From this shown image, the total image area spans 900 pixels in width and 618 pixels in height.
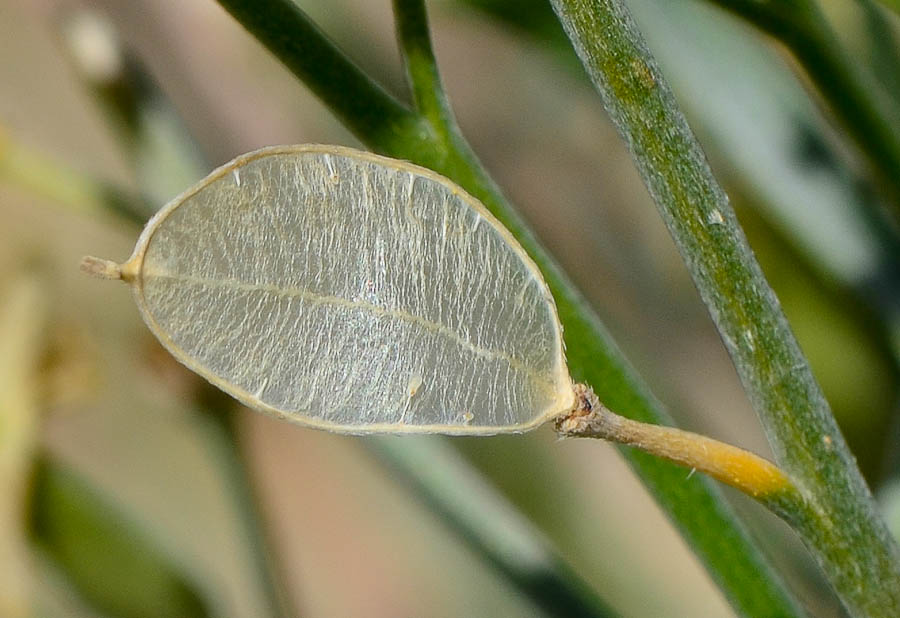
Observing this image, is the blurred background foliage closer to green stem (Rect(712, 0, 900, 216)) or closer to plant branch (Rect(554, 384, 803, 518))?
green stem (Rect(712, 0, 900, 216))

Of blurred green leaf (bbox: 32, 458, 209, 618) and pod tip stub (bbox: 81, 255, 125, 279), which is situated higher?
blurred green leaf (bbox: 32, 458, 209, 618)

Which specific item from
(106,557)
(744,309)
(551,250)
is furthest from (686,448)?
(551,250)

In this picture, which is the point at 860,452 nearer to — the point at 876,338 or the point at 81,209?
the point at 876,338

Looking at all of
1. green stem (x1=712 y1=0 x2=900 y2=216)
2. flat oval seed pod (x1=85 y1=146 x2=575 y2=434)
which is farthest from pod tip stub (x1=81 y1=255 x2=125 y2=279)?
green stem (x1=712 y1=0 x2=900 y2=216)

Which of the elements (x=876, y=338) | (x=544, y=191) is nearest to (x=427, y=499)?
(x=876, y=338)

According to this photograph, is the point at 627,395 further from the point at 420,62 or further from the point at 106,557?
the point at 106,557

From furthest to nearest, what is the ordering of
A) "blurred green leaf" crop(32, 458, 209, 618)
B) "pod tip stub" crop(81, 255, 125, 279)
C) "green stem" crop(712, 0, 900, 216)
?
"blurred green leaf" crop(32, 458, 209, 618), "green stem" crop(712, 0, 900, 216), "pod tip stub" crop(81, 255, 125, 279)

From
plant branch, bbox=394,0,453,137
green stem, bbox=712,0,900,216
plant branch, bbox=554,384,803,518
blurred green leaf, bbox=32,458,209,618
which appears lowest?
plant branch, bbox=554,384,803,518

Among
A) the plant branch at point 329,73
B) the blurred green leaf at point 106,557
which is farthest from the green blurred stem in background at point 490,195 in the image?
the blurred green leaf at point 106,557
